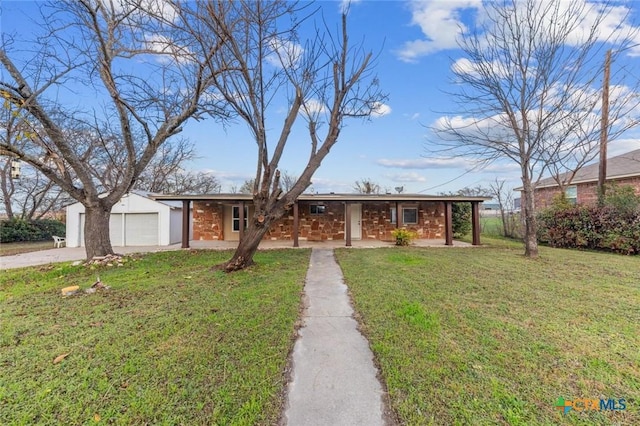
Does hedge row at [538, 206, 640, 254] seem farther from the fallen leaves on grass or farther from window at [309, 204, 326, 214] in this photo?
the fallen leaves on grass

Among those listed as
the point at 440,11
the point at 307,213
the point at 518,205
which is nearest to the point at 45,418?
the point at 440,11

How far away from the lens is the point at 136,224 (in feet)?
42.9

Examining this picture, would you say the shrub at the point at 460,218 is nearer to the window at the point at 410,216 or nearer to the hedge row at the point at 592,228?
the window at the point at 410,216

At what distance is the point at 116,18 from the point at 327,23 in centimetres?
524

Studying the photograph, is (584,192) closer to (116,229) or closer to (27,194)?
(116,229)

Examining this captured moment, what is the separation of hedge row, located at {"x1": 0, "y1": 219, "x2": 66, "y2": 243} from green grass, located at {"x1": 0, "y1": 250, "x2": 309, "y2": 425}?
13.2 metres

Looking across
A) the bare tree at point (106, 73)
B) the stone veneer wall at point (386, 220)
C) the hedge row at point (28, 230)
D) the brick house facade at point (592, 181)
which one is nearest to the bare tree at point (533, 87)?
the brick house facade at point (592, 181)

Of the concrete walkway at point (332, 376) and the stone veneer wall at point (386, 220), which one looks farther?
the stone veneer wall at point (386, 220)

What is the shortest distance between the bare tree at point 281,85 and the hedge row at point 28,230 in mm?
15795

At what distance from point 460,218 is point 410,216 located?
2799 millimetres

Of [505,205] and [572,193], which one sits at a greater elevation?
[572,193]

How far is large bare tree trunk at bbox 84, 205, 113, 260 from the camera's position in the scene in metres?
8.03

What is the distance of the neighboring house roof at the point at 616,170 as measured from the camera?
12.8 metres

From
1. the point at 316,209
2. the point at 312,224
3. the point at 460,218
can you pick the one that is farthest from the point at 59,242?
the point at 460,218
